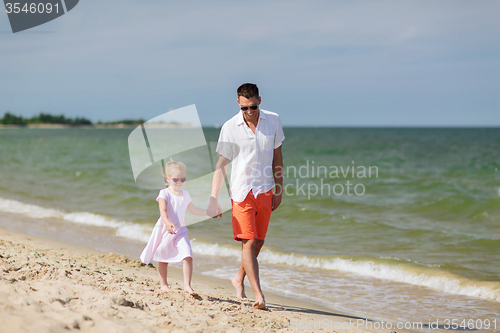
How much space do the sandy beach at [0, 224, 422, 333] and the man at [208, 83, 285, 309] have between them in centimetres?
43

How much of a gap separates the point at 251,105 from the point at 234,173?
61cm

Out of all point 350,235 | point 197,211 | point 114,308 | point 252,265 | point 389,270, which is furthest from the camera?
point 350,235

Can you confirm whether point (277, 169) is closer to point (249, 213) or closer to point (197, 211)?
point (249, 213)

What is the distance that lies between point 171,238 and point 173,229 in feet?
0.42

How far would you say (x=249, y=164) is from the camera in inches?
147

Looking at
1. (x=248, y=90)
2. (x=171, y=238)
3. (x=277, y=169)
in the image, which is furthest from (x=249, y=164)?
(x=171, y=238)

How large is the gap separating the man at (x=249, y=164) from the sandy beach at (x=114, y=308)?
428 mm

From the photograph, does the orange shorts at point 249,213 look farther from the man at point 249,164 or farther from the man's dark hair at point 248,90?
the man's dark hair at point 248,90

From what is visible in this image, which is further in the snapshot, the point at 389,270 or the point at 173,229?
the point at 389,270

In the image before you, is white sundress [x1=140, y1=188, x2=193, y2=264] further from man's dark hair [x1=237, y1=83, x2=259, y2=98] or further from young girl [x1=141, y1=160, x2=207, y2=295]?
man's dark hair [x1=237, y1=83, x2=259, y2=98]

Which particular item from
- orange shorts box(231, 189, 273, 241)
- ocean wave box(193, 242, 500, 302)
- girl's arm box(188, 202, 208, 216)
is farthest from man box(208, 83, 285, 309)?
ocean wave box(193, 242, 500, 302)

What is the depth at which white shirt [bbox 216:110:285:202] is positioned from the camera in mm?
3725

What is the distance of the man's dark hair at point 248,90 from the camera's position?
12.1ft

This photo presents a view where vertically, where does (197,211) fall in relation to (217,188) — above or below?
below
